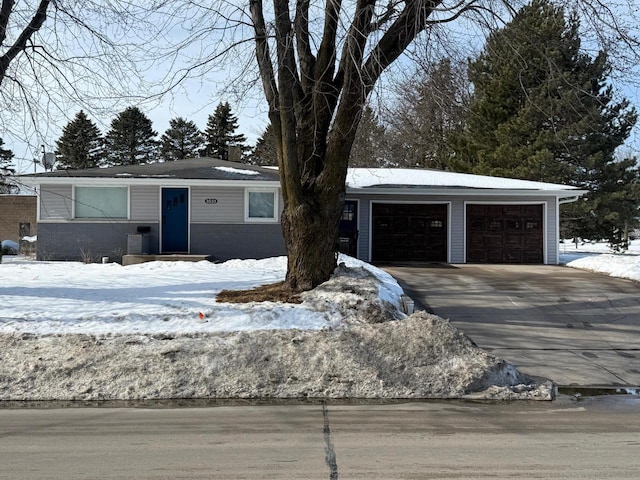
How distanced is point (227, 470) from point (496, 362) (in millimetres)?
4147

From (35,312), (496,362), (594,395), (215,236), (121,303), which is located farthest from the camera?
(215,236)

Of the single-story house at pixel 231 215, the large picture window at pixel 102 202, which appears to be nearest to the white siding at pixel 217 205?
the single-story house at pixel 231 215

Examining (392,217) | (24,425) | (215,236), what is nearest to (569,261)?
(392,217)

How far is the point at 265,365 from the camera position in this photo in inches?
290

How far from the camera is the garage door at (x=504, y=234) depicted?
824 inches

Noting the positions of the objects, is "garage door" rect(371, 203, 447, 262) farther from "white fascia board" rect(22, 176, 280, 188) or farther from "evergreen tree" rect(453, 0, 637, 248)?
"evergreen tree" rect(453, 0, 637, 248)

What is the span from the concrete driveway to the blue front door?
6.76 meters

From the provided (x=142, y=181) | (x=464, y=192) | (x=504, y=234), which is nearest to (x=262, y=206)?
(x=142, y=181)

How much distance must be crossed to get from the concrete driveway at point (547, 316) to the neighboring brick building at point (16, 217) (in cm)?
2601

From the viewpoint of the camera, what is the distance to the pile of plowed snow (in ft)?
22.4

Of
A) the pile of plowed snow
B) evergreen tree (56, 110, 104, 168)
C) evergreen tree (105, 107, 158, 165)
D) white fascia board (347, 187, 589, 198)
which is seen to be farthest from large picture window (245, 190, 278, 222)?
evergreen tree (105, 107, 158, 165)

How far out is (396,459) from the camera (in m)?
4.73

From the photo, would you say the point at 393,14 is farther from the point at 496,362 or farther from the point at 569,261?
the point at 569,261

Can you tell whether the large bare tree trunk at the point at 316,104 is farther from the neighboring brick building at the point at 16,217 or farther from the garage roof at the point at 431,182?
the neighboring brick building at the point at 16,217
